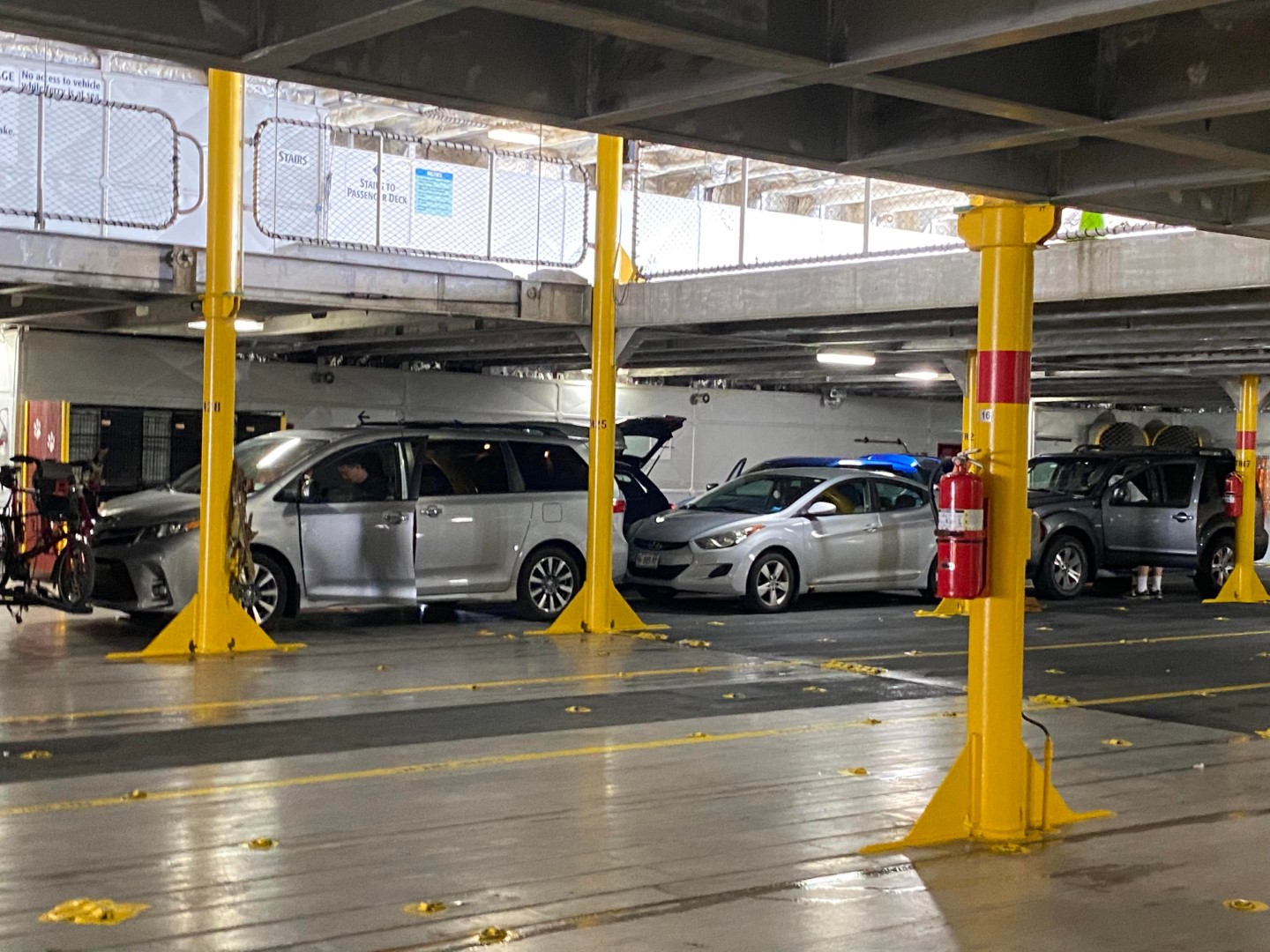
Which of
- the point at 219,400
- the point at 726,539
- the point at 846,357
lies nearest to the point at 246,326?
the point at 219,400

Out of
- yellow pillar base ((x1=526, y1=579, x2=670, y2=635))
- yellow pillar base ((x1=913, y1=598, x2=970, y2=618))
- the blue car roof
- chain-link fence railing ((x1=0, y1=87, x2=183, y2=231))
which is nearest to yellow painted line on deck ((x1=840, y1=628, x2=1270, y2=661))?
yellow pillar base ((x1=913, y1=598, x2=970, y2=618))

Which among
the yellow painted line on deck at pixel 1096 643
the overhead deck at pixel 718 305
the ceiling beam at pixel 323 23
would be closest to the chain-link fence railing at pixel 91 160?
the overhead deck at pixel 718 305

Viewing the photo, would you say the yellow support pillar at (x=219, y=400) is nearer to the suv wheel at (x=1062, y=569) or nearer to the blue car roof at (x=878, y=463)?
the blue car roof at (x=878, y=463)

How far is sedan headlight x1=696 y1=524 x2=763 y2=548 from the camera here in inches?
600

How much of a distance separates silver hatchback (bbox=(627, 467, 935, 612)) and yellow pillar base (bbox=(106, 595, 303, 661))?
4.70 m

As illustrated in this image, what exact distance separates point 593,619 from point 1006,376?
24.5 ft

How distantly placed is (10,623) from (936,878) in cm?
983

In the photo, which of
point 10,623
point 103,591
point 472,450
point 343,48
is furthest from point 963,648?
point 343,48

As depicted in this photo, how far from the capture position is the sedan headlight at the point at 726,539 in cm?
1524

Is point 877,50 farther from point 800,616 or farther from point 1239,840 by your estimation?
point 800,616

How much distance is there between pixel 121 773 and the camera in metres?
7.36

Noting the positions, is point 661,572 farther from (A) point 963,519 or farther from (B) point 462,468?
(A) point 963,519

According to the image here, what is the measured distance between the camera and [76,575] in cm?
1192

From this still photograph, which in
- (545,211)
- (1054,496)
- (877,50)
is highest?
(545,211)
